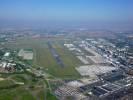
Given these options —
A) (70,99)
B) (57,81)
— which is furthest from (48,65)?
(70,99)

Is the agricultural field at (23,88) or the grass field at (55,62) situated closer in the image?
the agricultural field at (23,88)

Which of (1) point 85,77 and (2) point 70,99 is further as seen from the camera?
(1) point 85,77

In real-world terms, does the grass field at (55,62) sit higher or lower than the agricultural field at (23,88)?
higher

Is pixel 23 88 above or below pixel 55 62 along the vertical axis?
below

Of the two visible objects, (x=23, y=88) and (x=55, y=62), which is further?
(x=55, y=62)

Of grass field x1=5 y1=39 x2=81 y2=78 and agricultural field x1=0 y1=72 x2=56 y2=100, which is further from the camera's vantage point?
grass field x1=5 y1=39 x2=81 y2=78

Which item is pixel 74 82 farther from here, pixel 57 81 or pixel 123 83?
pixel 123 83

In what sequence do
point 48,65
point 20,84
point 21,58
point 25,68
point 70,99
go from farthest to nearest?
point 21,58 → point 48,65 → point 25,68 → point 20,84 → point 70,99

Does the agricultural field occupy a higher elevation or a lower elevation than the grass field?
lower

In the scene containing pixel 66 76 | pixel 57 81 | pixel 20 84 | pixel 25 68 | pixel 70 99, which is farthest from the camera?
pixel 25 68

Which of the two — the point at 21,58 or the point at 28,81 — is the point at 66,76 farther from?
the point at 21,58
